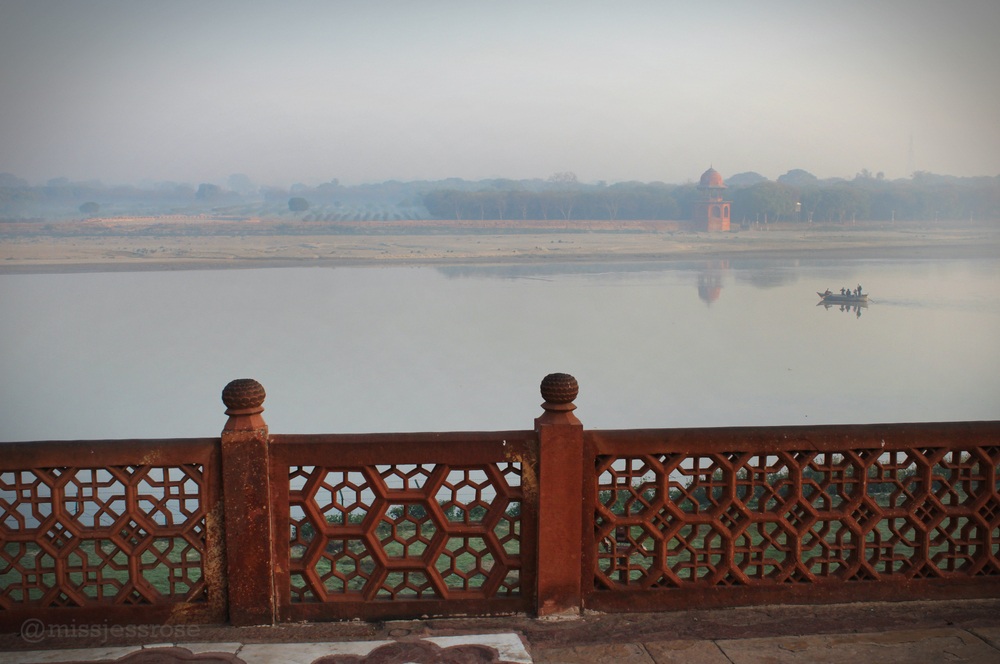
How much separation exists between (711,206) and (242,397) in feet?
67.0

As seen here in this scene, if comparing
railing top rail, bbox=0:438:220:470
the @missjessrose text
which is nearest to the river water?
the @missjessrose text

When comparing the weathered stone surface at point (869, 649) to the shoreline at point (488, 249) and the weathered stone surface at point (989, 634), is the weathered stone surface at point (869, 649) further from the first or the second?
the shoreline at point (488, 249)

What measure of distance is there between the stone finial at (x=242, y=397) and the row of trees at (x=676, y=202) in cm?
1947

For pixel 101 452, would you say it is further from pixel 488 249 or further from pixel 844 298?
pixel 844 298

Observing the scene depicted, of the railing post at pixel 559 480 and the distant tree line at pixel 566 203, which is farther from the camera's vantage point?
the distant tree line at pixel 566 203

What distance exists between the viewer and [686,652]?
7.62 feet

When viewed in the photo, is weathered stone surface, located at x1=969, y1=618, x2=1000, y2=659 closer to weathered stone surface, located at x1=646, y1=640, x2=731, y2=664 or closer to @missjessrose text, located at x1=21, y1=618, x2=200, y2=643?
weathered stone surface, located at x1=646, y1=640, x2=731, y2=664

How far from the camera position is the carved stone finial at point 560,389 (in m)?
2.40

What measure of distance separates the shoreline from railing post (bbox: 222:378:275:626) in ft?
64.9

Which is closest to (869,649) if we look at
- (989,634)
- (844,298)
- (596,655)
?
(989,634)

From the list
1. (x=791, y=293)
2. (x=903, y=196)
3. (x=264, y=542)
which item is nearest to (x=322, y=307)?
(x=791, y=293)

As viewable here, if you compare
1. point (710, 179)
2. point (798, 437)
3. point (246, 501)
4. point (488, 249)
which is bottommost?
point (246, 501)

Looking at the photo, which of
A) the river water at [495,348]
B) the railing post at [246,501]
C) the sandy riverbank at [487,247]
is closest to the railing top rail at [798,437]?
the railing post at [246,501]

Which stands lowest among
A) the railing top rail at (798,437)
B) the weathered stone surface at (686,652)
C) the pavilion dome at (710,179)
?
the weathered stone surface at (686,652)
